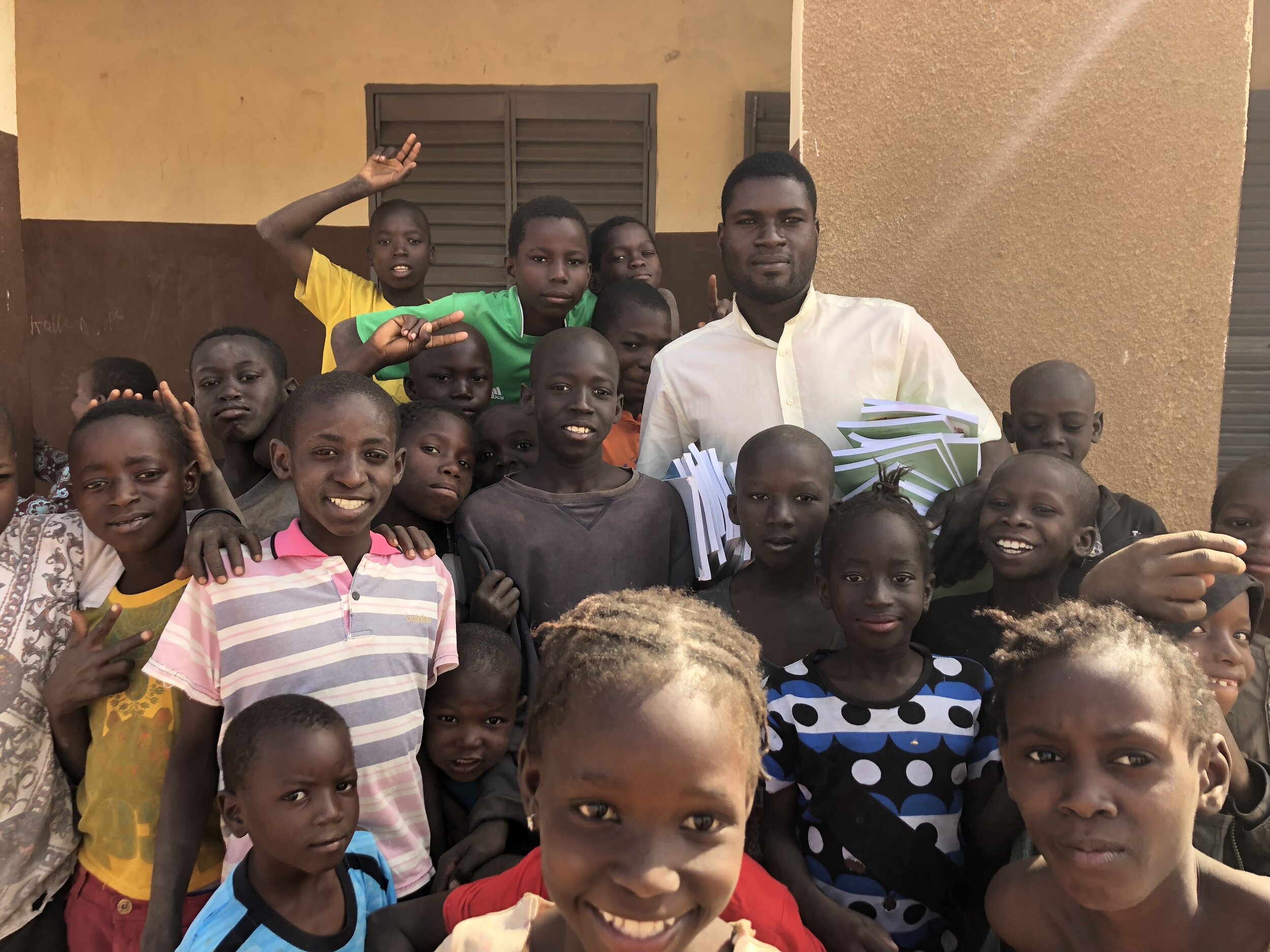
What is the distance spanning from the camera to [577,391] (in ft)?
8.79

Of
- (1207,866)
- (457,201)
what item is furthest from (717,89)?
(1207,866)

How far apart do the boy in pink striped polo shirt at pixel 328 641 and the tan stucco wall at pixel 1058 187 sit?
1801mm

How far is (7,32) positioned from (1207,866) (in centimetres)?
362

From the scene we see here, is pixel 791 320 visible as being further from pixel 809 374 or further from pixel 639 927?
pixel 639 927

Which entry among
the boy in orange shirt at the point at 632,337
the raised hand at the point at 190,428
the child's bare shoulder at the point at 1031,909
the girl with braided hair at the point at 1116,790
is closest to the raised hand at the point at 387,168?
the boy in orange shirt at the point at 632,337

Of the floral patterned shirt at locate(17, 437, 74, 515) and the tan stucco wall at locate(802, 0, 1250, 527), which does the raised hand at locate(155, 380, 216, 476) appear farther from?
the tan stucco wall at locate(802, 0, 1250, 527)

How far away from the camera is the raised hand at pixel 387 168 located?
3648mm

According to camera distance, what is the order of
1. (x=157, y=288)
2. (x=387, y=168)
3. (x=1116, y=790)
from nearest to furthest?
(x=1116, y=790)
(x=387, y=168)
(x=157, y=288)

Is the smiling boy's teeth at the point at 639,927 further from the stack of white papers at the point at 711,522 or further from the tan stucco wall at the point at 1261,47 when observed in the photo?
the tan stucco wall at the point at 1261,47

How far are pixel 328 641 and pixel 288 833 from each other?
40 centimetres

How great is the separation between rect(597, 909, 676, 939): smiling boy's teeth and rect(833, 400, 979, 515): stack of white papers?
148cm

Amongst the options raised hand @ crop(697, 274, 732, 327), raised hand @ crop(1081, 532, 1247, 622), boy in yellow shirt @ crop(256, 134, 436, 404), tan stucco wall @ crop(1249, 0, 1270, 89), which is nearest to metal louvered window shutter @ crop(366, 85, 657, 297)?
raised hand @ crop(697, 274, 732, 327)

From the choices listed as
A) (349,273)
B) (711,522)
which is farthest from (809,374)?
(349,273)

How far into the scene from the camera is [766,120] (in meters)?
5.43
